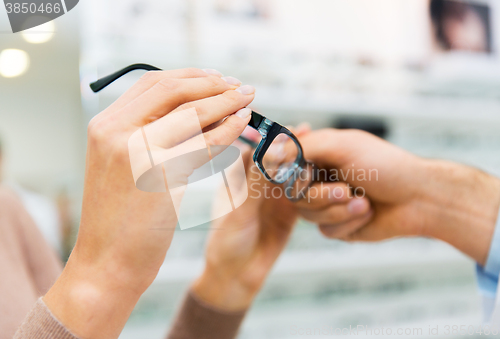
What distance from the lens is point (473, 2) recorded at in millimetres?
1141

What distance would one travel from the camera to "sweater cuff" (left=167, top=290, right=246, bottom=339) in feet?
1.64

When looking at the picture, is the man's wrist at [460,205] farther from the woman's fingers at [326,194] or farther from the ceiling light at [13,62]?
the ceiling light at [13,62]

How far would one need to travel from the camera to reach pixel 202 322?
0.50m

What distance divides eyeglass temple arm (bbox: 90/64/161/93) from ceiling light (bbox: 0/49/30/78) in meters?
0.13

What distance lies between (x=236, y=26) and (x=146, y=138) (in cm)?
74

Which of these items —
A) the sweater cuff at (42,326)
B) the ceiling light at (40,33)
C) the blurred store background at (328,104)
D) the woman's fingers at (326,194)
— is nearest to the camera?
the sweater cuff at (42,326)

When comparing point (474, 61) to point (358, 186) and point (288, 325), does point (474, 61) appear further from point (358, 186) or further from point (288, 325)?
point (288, 325)

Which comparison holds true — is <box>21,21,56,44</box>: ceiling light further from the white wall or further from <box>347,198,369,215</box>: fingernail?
<box>347,198,369,215</box>: fingernail

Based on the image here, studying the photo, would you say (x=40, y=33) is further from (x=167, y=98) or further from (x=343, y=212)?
(x=343, y=212)

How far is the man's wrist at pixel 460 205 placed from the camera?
0.47 metres

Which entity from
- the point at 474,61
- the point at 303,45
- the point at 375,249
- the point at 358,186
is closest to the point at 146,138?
the point at 358,186

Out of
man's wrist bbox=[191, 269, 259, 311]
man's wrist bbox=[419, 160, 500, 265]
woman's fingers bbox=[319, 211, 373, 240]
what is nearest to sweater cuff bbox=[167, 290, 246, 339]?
man's wrist bbox=[191, 269, 259, 311]

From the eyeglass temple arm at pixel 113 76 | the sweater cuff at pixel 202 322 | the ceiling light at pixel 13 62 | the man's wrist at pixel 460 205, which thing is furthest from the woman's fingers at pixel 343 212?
the ceiling light at pixel 13 62

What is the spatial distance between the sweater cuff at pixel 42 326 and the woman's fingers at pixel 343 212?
14.2 inches
